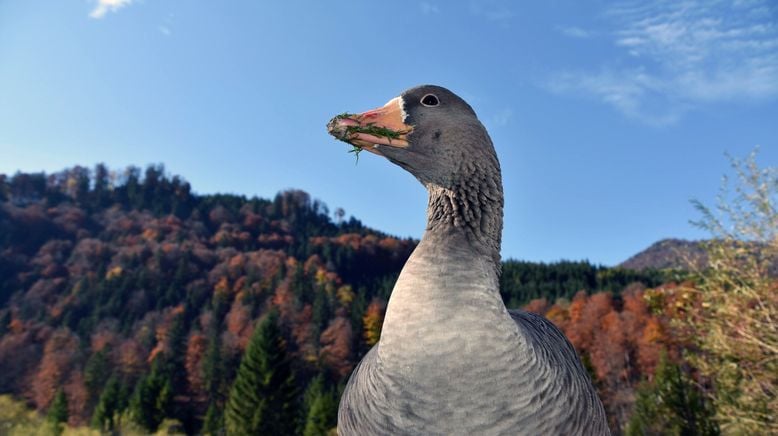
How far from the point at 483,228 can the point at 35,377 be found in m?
88.6

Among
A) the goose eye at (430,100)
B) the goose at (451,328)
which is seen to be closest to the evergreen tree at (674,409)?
the goose at (451,328)

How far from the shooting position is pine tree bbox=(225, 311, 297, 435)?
43594 millimetres

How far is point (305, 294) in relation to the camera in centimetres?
9156

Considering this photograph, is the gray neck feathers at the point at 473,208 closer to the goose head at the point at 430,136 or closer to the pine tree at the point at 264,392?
the goose head at the point at 430,136

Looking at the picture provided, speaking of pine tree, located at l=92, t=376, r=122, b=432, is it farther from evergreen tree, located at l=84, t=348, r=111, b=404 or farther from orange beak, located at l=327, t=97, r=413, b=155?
orange beak, located at l=327, t=97, r=413, b=155

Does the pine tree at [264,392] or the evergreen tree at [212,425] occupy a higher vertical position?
the pine tree at [264,392]

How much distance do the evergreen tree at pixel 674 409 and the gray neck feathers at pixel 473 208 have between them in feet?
124

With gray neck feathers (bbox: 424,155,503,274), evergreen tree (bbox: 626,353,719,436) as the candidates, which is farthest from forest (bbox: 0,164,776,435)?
gray neck feathers (bbox: 424,155,503,274)

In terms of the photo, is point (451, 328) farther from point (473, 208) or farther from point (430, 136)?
point (430, 136)

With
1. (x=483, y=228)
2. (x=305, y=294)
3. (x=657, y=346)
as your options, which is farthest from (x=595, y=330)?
(x=483, y=228)

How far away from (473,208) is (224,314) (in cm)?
9642

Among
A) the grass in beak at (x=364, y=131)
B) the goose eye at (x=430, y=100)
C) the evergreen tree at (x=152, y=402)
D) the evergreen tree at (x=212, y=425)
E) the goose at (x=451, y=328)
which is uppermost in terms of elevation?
the goose eye at (x=430, y=100)

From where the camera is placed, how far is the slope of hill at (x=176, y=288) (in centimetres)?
6850

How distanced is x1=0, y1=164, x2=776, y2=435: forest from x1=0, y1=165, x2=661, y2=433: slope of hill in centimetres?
37
